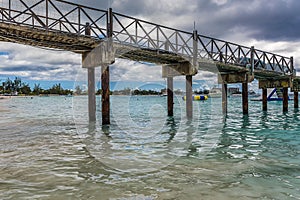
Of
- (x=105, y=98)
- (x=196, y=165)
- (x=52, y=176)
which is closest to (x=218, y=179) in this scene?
(x=196, y=165)

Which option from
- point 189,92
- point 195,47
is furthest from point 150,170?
point 189,92

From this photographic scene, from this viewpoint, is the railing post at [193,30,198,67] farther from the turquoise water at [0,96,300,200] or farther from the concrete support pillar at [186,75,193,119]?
the turquoise water at [0,96,300,200]

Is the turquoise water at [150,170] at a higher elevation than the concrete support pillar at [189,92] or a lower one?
lower

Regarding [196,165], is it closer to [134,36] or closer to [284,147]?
[284,147]

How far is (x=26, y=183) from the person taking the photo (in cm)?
677

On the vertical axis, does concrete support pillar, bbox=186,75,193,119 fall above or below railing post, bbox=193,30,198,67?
below

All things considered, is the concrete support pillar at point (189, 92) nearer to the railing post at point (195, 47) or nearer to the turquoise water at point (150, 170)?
the railing post at point (195, 47)

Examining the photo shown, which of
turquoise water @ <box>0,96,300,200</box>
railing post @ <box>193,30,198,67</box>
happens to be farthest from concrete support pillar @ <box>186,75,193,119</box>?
turquoise water @ <box>0,96,300,200</box>

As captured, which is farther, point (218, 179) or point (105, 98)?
point (105, 98)

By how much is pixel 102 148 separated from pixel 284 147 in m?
7.81

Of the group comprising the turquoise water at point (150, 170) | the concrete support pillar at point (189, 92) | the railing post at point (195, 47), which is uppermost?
the railing post at point (195, 47)

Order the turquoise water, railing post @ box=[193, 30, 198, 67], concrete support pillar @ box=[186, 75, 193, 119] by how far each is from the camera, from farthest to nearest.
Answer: concrete support pillar @ box=[186, 75, 193, 119]
railing post @ box=[193, 30, 198, 67]
the turquoise water

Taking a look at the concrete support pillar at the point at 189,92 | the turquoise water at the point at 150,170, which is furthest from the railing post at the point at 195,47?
the turquoise water at the point at 150,170

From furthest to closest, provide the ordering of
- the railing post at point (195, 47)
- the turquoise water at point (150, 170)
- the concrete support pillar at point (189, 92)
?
1. the concrete support pillar at point (189, 92)
2. the railing post at point (195, 47)
3. the turquoise water at point (150, 170)
